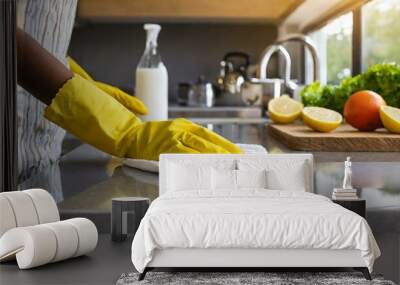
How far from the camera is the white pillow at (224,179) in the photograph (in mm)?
3080

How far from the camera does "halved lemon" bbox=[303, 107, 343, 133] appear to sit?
10.6 feet

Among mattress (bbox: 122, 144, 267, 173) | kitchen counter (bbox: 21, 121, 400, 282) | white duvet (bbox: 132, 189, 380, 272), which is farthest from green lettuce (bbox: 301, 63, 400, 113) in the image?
white duvet (bbox: 132, 189, 380, 272)

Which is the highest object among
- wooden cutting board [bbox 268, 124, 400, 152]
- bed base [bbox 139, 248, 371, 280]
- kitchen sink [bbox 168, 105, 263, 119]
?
kitchen sink [bbox 168, 105, 263, 119]

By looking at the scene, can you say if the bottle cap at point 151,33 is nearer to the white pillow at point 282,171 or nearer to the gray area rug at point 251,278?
the white pillow at point 282,171

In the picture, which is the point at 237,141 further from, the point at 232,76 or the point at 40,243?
the point at 232,76

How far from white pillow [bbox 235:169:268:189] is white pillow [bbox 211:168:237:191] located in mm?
17

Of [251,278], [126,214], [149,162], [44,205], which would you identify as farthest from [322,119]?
[44,205]

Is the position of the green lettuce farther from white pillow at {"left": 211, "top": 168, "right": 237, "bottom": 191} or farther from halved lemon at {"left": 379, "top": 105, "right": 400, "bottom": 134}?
white pillow at {"left": 211, "top": 168, "right": 237, "bottom": 191}

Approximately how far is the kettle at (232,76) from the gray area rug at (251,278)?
15.1 feet

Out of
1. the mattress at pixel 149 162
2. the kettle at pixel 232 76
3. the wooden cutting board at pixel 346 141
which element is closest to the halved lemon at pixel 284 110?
the mattress at pixel 149 162

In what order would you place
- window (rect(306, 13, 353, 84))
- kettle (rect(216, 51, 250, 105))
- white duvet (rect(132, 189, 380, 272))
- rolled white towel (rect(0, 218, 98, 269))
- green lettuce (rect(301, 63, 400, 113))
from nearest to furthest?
white duvet (rect(132, 189, 380, 272))
rolled white towel (rect(0, 218, 98, 269))
green lettuce (rect(301, 63, 400, 113))
window (rect(306, 13, 353, 84))
kettle (rect(216, 51, 250, 105))

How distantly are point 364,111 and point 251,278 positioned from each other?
2.91ft

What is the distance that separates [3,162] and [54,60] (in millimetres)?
455

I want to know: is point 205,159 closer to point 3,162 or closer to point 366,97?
point 366,97
